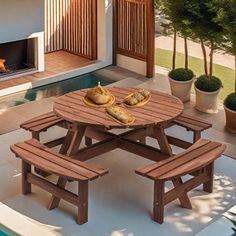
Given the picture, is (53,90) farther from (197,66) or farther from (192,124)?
(192,124)

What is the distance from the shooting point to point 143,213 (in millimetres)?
6242

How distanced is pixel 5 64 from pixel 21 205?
17.0 feet

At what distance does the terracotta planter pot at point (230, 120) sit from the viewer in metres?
8.41

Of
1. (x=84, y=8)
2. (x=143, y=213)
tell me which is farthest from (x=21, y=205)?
(x=84, y=8)

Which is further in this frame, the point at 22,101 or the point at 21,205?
the point at 22,101

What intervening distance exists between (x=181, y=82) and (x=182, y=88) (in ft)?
0.37

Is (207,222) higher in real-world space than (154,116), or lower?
lower

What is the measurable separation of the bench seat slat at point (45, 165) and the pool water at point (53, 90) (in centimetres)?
329

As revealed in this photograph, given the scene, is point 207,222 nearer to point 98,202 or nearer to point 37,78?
point 98,202

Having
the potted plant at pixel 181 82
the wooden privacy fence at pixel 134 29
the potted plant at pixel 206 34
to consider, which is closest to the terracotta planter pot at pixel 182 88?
the potted plant at pixel 181 82

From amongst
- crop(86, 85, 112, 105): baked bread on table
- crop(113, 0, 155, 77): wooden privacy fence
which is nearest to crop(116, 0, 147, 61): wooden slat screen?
crop(113, 0, 155, 77): wooden privacy fence

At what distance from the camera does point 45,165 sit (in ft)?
19.7

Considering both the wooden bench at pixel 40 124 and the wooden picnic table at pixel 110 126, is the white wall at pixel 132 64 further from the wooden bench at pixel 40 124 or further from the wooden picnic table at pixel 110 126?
the wooden bench at pixel 40 124

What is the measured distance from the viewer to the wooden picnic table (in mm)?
6527
